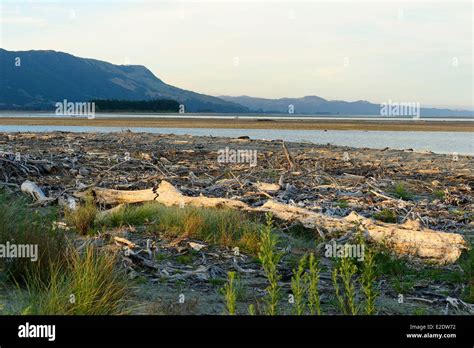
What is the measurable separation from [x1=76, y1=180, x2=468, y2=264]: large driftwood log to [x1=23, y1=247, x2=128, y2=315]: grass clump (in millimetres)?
3560

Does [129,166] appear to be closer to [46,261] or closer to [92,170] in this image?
[92,170]

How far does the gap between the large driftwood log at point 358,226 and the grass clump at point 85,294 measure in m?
3.56

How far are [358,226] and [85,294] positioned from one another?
3.84 metres

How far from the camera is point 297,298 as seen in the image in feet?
13.8

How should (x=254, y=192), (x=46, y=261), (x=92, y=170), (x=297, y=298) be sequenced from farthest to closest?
(x=92, y=170), (x=254, y=192), (x=46, y=261), (x=297, y=298)

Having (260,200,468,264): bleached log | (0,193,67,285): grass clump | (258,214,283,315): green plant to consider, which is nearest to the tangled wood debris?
(260,200,468,264): bleached log

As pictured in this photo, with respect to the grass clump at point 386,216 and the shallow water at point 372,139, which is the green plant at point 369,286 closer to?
the grass clump at point 386,216

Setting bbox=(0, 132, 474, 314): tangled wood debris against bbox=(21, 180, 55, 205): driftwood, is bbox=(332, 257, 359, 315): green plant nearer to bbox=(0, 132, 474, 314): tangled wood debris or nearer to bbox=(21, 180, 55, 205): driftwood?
bbox=(0, 132, 474, 314): tangled wood debris

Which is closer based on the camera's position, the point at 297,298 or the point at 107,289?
the point at 297,298

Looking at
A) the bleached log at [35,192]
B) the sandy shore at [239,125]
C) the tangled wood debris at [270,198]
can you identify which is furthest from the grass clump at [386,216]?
the sandy shore at [239,125]

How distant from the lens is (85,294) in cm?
509

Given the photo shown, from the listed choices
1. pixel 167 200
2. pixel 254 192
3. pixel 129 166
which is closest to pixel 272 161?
pixel 129 166
